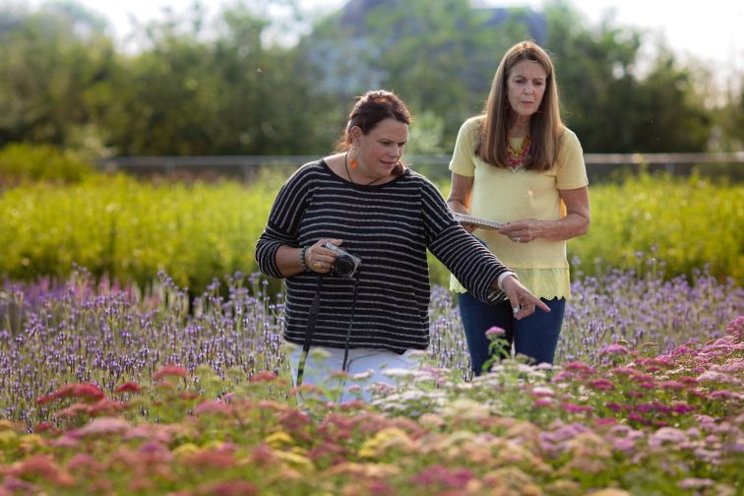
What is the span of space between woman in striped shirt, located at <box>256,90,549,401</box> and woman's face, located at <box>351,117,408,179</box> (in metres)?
0.02

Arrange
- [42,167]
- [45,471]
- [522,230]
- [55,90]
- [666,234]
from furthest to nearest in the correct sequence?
[55,90]
[42,167]
[666,234]
[522,230]
[45,471]

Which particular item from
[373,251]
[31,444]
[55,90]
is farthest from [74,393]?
[55,90]

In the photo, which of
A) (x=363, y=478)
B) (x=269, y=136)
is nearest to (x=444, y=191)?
(x=363, y=478)

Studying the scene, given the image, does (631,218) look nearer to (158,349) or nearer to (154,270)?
(154,270)

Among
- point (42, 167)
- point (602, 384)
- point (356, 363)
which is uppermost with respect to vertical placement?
point (602, 384)

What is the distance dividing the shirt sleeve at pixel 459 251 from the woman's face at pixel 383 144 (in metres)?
0.23

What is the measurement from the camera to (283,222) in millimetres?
4207

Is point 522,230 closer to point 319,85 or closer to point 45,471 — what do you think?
point 45,471

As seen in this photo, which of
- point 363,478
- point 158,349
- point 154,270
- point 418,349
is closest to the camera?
point 363,478

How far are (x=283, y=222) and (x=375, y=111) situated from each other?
550 millimetres

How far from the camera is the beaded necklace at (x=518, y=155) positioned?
4.59 metres

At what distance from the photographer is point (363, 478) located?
8.57 feet

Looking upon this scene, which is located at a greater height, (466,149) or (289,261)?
(466,149)

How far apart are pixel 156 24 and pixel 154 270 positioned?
66.4ft
